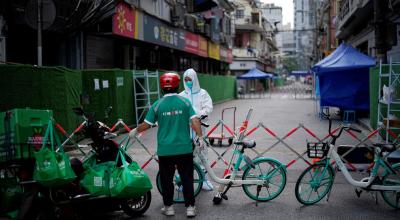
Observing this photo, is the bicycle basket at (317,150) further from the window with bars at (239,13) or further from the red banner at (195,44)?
the window with bars at (239,13)

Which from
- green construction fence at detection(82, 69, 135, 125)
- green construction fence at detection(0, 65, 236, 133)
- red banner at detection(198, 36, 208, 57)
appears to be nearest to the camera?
green construction fence at detection(0, 65, 236, 133)

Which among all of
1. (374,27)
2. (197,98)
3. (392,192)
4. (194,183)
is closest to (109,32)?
(374,27)

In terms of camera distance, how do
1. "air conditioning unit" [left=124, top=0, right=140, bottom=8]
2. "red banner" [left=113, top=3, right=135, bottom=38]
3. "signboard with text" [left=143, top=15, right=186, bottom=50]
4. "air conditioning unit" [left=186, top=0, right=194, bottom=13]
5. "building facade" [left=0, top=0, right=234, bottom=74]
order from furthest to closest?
"air conditioning unit" [left=186, top=0, right=194, bottom=13], "signboard with text" [left=143, top=15, right=186, bottom=50], "air conditioning unit" [left=124, top=0, right=140, bottom=8], "red banner" [left=113, top=3, right=135, bottom=38], "building facade" [left=0, top=0, right=234, bottom=74]

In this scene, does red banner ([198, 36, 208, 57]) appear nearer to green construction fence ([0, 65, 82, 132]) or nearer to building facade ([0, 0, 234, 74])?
building facade ([0, 0, 234, 74])

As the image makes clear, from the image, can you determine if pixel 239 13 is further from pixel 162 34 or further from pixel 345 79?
pixel 345 79

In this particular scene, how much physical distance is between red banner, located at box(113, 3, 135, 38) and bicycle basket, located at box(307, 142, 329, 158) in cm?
1415

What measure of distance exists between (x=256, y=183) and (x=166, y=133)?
157 centimetres

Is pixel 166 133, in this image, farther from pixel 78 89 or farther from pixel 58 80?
pixel 78 89

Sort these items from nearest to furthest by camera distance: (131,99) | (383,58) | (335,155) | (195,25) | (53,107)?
(335,155)
(53,107)
(383,58)
(131,99)
(195,25)

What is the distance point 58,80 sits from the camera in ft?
40.2

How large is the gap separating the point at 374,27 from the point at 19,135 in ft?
33.4

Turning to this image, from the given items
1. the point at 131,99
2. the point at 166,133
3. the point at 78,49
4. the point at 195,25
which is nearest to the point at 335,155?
the point at 166,133

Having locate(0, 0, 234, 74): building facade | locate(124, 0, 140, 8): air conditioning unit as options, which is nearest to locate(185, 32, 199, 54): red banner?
locate(0, 0, 234, 74): building facade

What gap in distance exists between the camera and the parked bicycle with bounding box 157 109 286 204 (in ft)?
23.0
